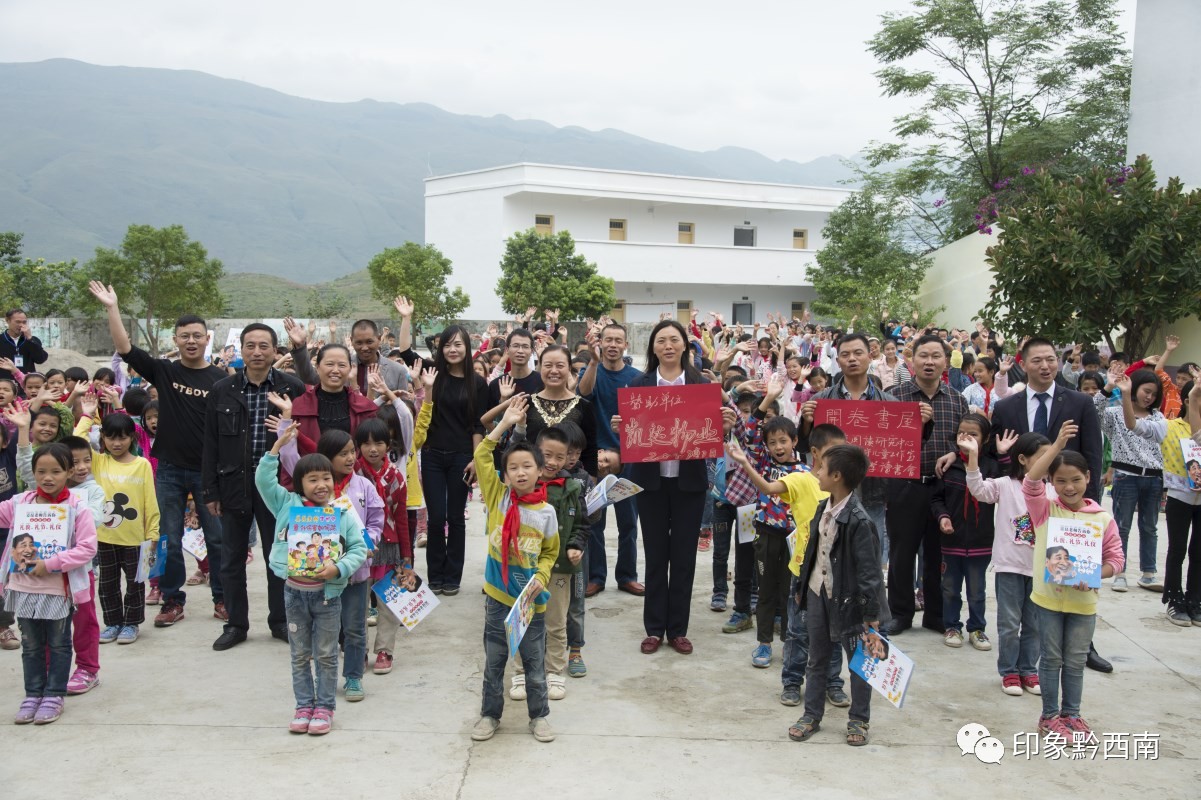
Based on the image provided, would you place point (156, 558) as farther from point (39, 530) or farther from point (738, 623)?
point (738, 623)

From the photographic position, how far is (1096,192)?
11766 mm

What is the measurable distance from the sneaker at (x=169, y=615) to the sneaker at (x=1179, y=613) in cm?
680

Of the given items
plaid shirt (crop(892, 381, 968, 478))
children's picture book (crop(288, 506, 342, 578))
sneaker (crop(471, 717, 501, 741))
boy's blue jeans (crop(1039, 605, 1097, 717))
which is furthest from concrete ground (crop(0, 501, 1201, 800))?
plaid shirt (crop(892, 381, 968, 478))

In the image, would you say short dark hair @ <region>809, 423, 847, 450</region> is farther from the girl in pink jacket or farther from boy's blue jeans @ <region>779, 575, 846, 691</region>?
the girl in pink jacket

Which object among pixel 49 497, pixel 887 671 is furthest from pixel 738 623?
pixel 49 497

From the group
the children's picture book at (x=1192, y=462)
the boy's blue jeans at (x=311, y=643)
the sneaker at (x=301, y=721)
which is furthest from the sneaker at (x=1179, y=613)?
the sneaker at (x=301, y=721)

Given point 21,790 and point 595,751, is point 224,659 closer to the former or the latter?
point 21,790

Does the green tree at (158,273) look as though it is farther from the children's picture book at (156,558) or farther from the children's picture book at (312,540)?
the children's picture book at (312,540)

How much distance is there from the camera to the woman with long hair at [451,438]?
6984mm

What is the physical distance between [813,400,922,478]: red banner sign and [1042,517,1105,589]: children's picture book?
1.15 meters

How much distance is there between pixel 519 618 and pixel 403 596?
1.35 meters

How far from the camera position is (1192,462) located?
6.58 metres

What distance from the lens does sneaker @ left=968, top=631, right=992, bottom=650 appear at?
20.1 feet

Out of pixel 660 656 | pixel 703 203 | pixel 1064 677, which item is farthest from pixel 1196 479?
pixel 703 203
